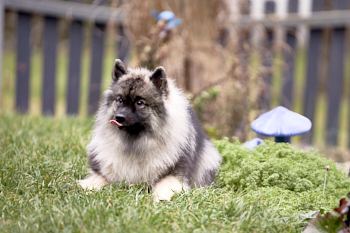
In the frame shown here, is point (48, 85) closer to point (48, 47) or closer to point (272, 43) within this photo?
point (48, 47)

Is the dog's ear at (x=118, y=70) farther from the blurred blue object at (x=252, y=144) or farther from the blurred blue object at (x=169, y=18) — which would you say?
the blurred blue object at (x=169, y=18)

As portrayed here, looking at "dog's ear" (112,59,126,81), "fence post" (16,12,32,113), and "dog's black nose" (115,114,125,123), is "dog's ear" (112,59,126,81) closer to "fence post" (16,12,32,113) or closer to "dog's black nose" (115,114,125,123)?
"dog's black nose" (115,114,125,123)

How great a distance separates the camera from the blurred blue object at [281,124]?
3764 mm

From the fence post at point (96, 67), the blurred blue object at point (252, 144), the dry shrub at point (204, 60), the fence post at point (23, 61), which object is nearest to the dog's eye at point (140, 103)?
the blurred blue object at point (252, 144)

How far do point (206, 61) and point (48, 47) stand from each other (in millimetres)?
2930

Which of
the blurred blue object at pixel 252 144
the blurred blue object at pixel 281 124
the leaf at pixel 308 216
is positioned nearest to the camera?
the leaf at pixel 308 216

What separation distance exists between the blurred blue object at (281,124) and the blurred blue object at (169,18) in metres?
2.16

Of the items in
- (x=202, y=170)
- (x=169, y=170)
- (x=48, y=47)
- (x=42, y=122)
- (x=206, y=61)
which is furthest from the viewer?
(x=48, y=47)

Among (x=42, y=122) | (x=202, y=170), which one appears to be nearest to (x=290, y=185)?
(x=202, y=170)

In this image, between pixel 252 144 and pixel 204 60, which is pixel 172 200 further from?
pixel 204 60

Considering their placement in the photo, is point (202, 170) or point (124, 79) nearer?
point (124, 79)

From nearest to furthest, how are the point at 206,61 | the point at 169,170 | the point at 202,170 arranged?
the point at 169,170, the point at 202,170, the point at 206,61

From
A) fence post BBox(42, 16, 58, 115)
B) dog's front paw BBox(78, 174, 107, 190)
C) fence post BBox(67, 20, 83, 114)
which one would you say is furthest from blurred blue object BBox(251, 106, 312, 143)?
fence post BBox(42, 16, 58, 115)

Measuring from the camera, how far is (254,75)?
236 inches
